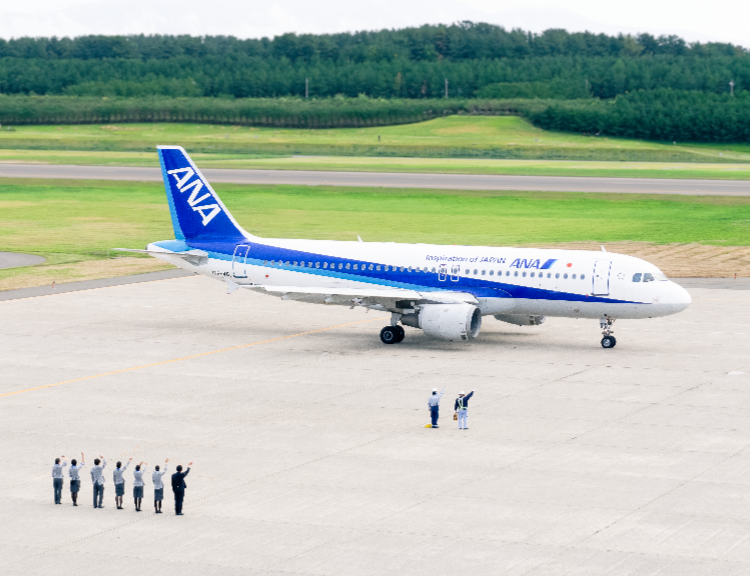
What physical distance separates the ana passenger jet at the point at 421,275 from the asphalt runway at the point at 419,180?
79907 mm

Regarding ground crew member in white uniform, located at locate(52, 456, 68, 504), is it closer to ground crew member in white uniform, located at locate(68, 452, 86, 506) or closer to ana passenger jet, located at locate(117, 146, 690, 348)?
ground crew member in white uniform, located at locate(68, 452, 86, 506)

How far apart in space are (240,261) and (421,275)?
10083 millimetres

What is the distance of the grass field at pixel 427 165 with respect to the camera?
162 meters

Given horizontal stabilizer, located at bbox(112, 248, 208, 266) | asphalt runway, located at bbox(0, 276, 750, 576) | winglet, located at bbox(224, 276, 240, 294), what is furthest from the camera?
horizontal stabilizer, located at bbox(112, 248, 208, 266)

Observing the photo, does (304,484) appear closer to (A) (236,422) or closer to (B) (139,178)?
(A) (236,422)

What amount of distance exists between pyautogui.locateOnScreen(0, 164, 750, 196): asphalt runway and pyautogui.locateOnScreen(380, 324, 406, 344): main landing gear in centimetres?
8242

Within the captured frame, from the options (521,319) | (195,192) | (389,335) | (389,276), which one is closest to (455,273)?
(389,276)

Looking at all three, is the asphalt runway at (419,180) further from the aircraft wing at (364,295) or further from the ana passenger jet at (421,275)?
the aircraft wing at (364,295)

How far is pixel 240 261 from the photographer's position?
60.3 m

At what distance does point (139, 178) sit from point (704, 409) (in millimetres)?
117009

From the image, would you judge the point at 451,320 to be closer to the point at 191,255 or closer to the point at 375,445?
the point at 191,255

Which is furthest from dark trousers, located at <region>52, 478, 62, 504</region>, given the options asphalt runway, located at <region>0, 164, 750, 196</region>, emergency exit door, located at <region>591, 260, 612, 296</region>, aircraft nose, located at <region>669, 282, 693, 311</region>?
asphalt runway, located at <region>0, 164, 750, 196</region>

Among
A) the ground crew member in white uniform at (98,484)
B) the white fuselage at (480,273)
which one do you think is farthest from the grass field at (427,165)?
the ground crew member in white uniform at (98,484)

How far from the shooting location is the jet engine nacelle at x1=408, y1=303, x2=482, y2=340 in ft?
177
